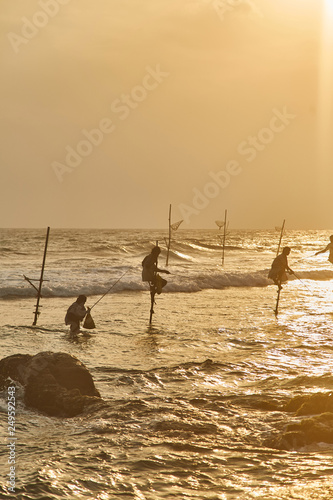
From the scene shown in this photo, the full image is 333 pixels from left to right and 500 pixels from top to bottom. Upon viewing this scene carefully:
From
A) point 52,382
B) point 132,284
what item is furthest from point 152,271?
point 132,284

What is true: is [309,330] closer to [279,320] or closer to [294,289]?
[279,320]

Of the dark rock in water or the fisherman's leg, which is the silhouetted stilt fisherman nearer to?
the fisherman's leg

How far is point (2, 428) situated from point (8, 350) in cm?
537

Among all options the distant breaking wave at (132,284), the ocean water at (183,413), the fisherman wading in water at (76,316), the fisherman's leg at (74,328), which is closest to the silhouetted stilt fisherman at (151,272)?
the ocean water at (183,413)

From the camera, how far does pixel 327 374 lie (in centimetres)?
1123

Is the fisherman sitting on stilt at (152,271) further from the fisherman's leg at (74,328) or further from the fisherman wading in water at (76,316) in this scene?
the fisherman's leg at (74,328)

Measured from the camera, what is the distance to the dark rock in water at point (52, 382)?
9.37 meters

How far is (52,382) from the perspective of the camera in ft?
32.1

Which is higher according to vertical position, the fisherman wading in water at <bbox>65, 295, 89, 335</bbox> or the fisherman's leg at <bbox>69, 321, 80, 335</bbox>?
the fisherman wading in water at <bbox>65, 295, 89, 335</bbox>

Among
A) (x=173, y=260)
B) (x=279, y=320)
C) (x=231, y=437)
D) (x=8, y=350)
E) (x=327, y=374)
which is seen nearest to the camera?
(x=231, y=437)

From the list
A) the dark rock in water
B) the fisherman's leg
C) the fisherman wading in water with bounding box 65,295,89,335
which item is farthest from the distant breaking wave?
the dark rock in water

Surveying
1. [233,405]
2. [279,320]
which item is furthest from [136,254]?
[233,405]

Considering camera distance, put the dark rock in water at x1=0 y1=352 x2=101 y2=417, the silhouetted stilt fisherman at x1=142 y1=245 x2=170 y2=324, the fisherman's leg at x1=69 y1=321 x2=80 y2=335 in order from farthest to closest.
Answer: the silhouetted stilt fisherman at x1=142 y1=245 x2=170 y2=324, the fisherman's leg at x1=69 y1=321 x2=80 y2=335, the dark rock in water at x1=0 y1=352 x2=101 y2=417

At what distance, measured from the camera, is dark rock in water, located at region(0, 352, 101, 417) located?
937 centimetres
